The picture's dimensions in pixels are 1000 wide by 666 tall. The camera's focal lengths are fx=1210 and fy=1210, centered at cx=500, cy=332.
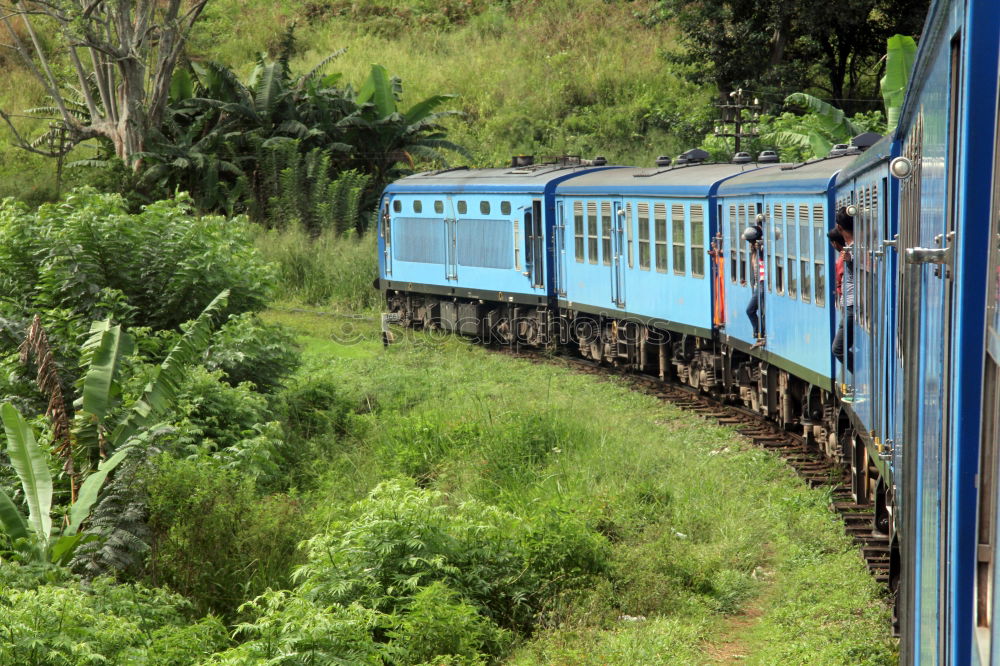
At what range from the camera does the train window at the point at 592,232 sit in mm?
17484

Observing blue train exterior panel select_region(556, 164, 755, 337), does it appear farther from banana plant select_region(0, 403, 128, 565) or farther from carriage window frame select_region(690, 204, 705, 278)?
banana plant select_region(0, 403, 128, 565)

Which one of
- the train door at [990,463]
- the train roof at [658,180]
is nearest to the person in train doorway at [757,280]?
the train roof at [658,180]

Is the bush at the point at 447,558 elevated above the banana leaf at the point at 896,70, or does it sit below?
below

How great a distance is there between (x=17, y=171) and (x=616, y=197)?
2518 cm

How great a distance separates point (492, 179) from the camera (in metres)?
20.4

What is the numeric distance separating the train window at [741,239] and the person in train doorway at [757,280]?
29 centimetres

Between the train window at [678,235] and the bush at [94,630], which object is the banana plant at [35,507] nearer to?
the bush at [94,630]

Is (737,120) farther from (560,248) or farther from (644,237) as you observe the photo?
(644,237)

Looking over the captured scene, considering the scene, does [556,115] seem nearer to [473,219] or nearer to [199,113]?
[199,113]

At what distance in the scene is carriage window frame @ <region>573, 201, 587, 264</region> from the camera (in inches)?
706

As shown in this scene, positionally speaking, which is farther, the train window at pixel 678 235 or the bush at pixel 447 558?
the train window at pixel 678 235

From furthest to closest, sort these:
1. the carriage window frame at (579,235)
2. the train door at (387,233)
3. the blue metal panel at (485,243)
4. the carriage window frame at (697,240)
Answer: the train door at (387,233), the blue metal panel at (485,243), the carriage window frame at (579,235), the carriage window frame at (697,240)

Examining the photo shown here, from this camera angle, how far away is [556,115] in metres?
39.2

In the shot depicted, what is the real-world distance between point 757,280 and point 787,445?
1.71 metres
